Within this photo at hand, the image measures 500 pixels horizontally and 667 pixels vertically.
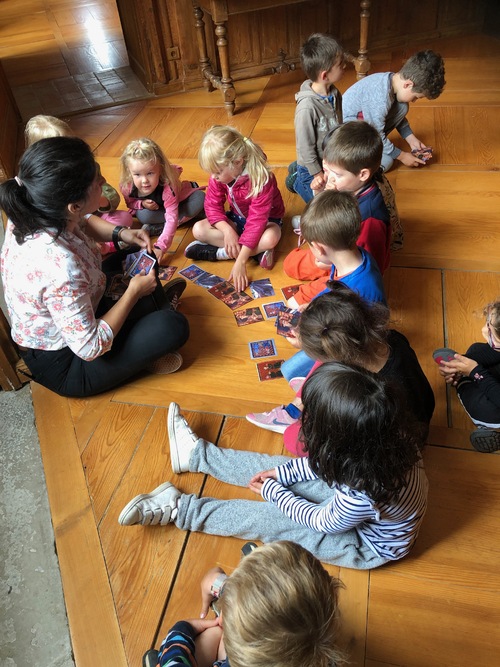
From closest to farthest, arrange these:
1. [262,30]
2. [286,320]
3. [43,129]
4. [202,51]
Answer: [286,320] → [43,129] → [202,51] → [262,30]

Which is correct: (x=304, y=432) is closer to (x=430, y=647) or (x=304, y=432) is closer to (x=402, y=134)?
(x=430, y=647)

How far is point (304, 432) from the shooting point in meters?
1.26

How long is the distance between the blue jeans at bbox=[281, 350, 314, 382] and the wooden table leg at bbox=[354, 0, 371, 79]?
8.81 ft

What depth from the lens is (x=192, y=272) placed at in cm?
259

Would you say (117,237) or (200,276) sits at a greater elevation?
(117,237)

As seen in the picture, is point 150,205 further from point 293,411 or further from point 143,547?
point 143,547

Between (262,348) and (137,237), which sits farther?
(137,237)

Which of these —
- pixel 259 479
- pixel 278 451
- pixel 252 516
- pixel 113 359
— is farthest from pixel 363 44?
pixel 252 516

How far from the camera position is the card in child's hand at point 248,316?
231 centimetres

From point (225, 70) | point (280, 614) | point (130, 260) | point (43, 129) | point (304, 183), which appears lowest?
point (304, 183)

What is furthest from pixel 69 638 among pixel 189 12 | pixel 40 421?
pixel 189 12

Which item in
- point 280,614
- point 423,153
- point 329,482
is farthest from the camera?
point 423,153

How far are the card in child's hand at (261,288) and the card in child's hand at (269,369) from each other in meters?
0.41

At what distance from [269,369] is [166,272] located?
816 millimetres
